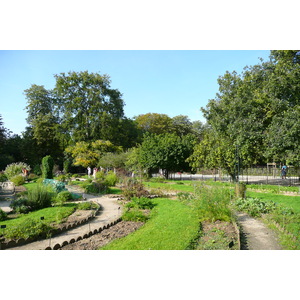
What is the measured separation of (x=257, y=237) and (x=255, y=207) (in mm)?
1859

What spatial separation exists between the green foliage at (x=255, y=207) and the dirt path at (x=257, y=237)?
579 millimetres

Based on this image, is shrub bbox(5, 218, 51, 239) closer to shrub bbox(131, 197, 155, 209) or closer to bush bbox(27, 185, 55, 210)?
bush bbox(27, 185, 55, 210)

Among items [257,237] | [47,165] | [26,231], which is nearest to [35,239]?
[26,231]

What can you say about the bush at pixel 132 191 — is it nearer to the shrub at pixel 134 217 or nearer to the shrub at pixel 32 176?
the shrub at pixel 134 217

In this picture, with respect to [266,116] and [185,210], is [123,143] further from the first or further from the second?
[185,210]

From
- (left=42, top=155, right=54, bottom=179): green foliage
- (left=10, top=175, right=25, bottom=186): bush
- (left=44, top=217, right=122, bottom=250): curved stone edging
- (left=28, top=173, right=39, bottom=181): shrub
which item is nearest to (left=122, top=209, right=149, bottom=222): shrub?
(left=44, top=217, right=122, bottom=250): curved stone edging

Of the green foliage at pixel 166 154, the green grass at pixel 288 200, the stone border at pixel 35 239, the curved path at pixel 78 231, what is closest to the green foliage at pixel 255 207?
the green grass at pixel 288 200

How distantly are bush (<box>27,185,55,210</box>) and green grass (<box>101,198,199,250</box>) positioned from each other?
2998mm

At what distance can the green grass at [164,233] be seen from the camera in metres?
3.39

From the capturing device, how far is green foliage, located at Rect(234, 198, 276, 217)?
535 cm

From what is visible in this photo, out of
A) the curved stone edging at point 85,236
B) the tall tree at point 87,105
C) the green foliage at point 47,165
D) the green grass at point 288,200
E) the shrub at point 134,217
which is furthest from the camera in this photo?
the green foliage at point 47,165

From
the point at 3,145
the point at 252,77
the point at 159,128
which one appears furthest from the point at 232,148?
the point at 159,128
